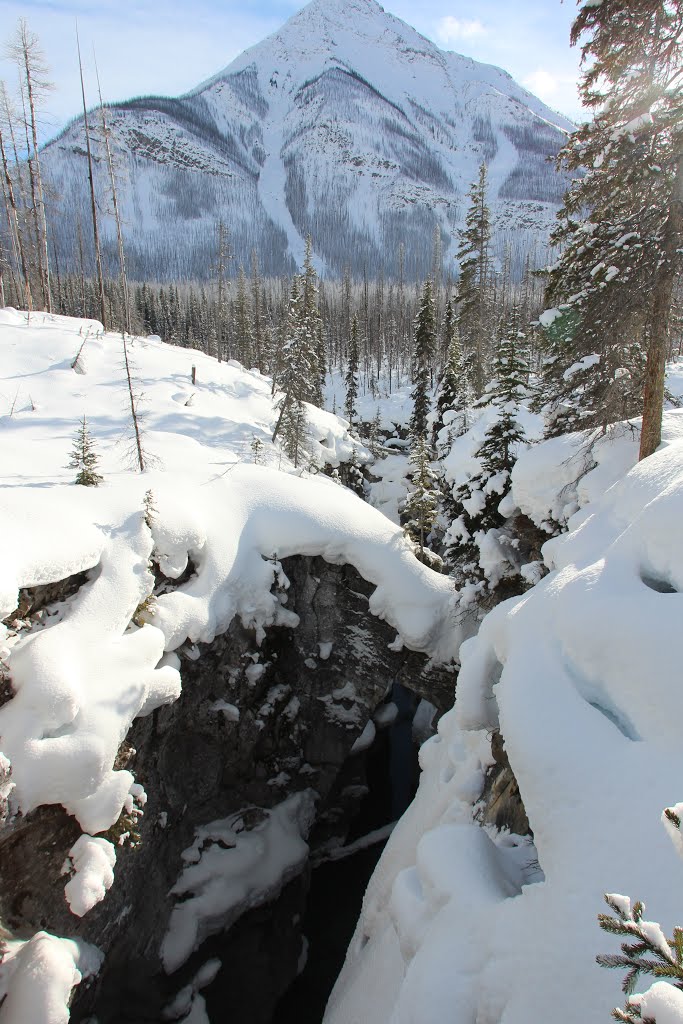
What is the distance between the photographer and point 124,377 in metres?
28.4

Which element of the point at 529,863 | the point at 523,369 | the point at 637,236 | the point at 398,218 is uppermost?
the point at 398,218

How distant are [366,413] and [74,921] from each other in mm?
52877

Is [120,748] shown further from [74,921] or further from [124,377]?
[124,377]

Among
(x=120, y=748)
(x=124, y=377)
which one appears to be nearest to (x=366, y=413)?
(x=124, y=377)

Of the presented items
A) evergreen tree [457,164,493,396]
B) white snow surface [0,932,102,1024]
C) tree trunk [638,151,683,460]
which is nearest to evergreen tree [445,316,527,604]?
tree trunk [638,151,683,460]

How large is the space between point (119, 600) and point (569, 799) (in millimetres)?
8532

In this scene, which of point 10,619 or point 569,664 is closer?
point 569,664

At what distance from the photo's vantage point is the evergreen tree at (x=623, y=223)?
8820mm

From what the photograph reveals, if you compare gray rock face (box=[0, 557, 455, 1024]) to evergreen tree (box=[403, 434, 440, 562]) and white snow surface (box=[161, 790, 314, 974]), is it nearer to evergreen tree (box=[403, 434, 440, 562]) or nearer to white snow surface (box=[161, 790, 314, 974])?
white snow surface (box=[161, 790, 314, 974])

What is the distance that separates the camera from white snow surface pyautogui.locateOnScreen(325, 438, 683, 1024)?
4.11m

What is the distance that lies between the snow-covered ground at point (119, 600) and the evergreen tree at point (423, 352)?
29.7m

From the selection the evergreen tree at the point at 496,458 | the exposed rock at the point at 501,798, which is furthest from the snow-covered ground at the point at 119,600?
the exposed rock at the point at 501,798

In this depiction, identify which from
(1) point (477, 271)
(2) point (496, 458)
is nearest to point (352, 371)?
(1) point (477, 271)

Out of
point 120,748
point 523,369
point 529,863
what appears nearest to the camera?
point 529,863
